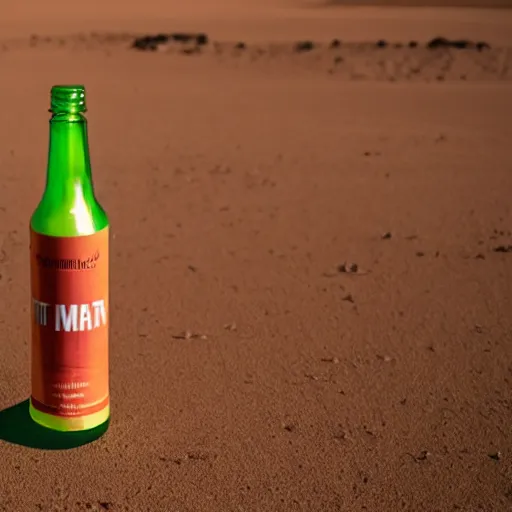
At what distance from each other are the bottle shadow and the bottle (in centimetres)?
3

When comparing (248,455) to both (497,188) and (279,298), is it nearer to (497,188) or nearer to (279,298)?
(279,298)

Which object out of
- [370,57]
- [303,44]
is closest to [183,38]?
[303,44]

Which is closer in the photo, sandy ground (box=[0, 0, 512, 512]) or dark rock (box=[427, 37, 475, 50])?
sandy ground (box=[0, 0, 512, 512])

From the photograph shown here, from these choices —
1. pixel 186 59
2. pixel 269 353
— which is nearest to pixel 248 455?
pixel 269 353

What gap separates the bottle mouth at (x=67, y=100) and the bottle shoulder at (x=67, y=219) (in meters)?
0.13

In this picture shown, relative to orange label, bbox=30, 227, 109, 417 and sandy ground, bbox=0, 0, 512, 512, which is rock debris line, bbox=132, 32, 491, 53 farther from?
orange label, bbox=30, 227, 109, 417

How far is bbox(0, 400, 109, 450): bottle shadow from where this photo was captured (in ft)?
4.23

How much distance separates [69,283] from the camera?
4.05 ft

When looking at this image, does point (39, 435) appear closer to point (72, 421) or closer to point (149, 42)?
point (72, 421)

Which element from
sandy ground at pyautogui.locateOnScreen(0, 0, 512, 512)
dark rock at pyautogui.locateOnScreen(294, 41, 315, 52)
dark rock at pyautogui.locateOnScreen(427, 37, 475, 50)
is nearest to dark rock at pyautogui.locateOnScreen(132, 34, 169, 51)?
dark rock at pyautogui.locateOnScreen(294, 41, 315, 52)

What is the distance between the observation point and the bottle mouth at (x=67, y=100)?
4.01 feet

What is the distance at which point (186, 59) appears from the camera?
771 centimetres

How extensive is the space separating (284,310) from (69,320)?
0.80 m

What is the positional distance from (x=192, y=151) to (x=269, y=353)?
239 centimetres
